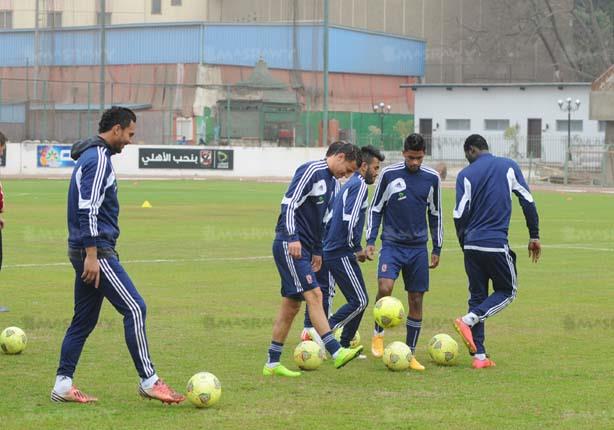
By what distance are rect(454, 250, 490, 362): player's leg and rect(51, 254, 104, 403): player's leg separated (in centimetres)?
350

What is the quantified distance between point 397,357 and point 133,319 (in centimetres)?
278

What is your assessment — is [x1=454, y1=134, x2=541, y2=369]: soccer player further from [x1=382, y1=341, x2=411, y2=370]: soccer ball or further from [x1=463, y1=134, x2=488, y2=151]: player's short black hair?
[x1=382, y1=341, x2=411, y2=370]: soccer ball

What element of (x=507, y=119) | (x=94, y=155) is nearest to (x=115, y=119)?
(x=94, y=155)

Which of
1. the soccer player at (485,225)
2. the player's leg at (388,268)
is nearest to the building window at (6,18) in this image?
the player's leg at (388,268)

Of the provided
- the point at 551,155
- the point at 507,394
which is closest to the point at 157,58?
the point at 551,155

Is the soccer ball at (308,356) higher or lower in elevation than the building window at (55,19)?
lower

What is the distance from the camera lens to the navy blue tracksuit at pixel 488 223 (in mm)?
11273

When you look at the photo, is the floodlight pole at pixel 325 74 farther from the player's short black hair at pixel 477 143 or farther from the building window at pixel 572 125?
the player's short black hair at pixel 477 143

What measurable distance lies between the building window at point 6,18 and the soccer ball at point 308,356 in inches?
3257

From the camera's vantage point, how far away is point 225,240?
25719 mm

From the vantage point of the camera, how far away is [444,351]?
11.3 metres

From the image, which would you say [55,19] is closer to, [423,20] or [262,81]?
[262,81]

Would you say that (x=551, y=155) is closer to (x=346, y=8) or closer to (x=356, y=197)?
(x=346, y=8)

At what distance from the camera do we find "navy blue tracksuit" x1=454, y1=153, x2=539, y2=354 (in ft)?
37.0
